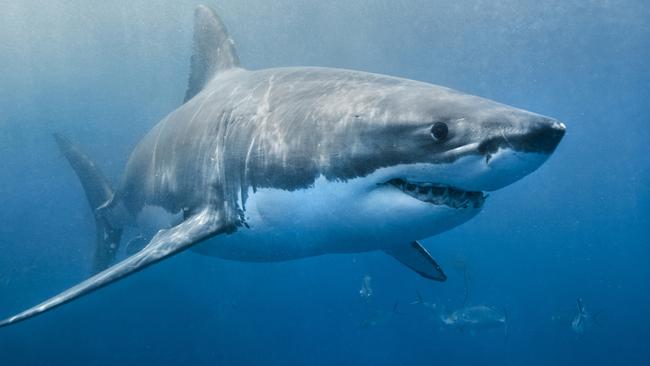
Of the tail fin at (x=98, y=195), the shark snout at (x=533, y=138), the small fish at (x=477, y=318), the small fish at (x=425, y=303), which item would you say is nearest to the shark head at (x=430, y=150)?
the shark snout at (x=533, y=138)

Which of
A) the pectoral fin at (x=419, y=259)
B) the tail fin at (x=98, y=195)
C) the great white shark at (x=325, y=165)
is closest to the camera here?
the great white shark at (x=325, y=165)

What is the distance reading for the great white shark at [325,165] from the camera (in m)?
2.50

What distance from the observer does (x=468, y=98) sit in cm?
291

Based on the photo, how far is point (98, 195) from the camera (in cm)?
858

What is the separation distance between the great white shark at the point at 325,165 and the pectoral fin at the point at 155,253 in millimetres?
12

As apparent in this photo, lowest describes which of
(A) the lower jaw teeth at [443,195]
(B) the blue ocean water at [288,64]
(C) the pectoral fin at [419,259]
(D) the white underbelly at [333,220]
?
(B) the blue ocean water at [288,64]

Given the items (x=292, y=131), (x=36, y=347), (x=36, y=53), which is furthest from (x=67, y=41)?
(x=292, y=131)

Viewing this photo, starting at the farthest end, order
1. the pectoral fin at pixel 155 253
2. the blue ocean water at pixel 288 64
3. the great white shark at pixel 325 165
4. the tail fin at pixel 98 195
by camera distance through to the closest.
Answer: the blue ocean water at pixel 288 64 → the tail fin at pixel 98 195 → the pectoral fin at pixel 155 253 → the great white shark at pixel 325 165

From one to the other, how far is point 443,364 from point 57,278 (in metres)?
28.9

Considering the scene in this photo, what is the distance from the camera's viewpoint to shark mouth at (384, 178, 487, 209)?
272cm

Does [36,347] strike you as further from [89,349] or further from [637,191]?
[637,191]

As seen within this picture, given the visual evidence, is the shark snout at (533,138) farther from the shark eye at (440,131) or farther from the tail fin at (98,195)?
→ the tail fin at (98,195)

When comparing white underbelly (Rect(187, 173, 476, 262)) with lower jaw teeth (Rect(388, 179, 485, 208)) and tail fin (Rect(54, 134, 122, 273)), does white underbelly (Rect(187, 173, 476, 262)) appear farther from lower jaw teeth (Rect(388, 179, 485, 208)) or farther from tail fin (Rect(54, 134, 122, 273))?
tail fin (Rect(54, 134, 122, 273))

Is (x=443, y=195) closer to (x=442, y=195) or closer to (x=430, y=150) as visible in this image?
(x=442, y=195)
